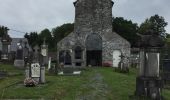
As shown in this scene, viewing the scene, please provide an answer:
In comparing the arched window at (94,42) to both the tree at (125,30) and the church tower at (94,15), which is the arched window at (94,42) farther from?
the tree at (125,30)

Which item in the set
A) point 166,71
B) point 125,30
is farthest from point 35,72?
point 125,30

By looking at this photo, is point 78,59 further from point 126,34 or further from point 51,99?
point 51,99

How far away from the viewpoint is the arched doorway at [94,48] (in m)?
67.1

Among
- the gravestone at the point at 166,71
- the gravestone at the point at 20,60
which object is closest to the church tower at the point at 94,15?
the gravestone at the point at 20,60

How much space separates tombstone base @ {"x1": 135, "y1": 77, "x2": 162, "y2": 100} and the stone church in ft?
156

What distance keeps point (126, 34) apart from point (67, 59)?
3905 cm

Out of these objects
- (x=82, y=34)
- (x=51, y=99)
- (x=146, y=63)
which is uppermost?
(x=82, y=34)

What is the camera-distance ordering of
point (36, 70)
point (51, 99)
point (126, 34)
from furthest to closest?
point (126, 34), point (36, 70), point (51, 99)

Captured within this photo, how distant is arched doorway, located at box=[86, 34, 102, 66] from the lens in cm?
6712

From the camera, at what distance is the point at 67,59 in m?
54.5

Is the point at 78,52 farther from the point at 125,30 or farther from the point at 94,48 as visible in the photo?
the point at 125,30

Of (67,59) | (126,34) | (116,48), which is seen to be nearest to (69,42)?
(116,48)

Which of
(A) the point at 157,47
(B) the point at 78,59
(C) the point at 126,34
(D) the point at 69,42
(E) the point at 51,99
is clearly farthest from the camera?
(C) the point at 126,34

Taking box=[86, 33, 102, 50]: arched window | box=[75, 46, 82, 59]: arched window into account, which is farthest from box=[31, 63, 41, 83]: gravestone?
box=[86, 33, 102, 50]: arched window
